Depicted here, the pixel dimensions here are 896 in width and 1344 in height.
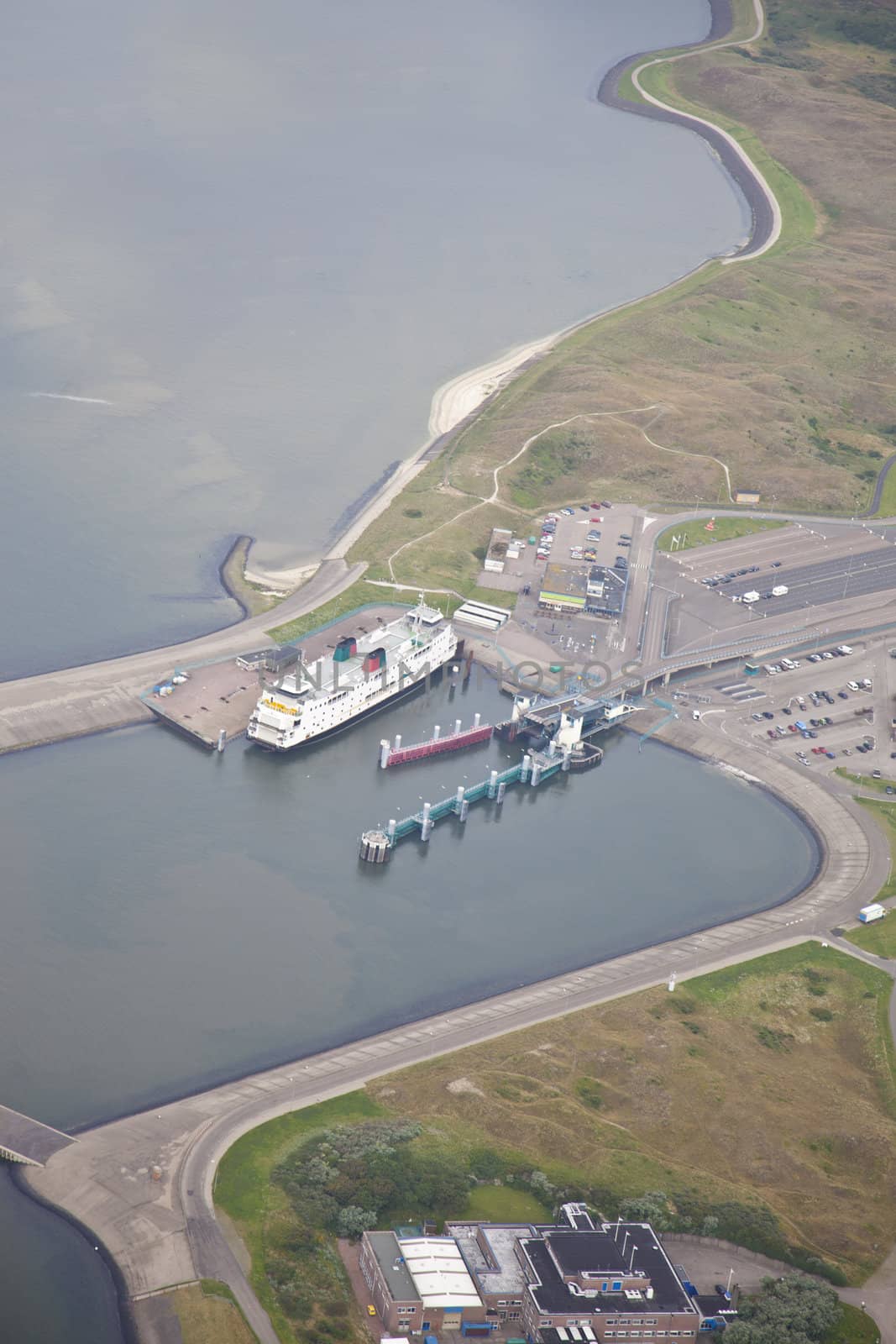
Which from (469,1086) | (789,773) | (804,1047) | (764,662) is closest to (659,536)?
(764,662)

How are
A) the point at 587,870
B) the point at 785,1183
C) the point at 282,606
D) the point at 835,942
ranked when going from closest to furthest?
the point at 785,1183 < the point at 835,942 < the point at 587,870 < the point at 282,606

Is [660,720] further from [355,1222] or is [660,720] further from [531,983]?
[355,1222]

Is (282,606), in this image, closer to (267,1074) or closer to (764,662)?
(764,662)

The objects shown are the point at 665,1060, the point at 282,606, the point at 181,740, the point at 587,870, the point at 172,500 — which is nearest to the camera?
the point at 665,1060

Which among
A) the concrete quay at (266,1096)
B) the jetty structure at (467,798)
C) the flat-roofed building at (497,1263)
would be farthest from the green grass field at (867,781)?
the flat-roofed building at (497,1263)

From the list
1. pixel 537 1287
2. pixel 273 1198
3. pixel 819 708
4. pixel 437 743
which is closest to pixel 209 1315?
pixel 273 1198

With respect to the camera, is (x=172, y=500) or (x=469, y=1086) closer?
(x=469, y=1086)
